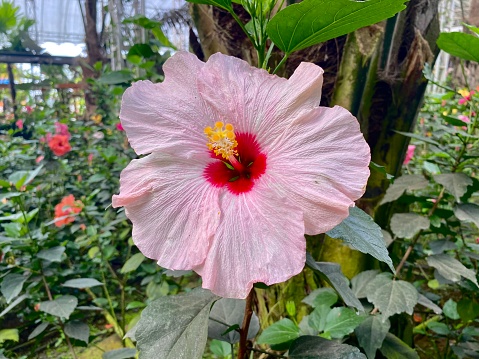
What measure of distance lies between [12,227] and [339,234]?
1.15 meters

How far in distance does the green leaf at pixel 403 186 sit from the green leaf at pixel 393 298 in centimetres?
24

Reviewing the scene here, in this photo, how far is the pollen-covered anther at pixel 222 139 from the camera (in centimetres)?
50

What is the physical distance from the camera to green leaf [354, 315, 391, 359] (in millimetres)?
860

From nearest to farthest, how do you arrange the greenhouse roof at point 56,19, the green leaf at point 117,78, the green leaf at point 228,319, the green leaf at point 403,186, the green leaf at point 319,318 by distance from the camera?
the green leaf at point 228,319
the green leaf at point 319,318
the green leaf at point 403,186
the green leaf at point 117,78
the greenhouse roof at point 56,19

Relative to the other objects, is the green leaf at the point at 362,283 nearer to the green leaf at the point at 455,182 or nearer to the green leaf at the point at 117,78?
the green leaf at the point at 455,182

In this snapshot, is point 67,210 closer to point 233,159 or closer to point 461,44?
point 233,159

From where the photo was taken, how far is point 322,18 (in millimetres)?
468

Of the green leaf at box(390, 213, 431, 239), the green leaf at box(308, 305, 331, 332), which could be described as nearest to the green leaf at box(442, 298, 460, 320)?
the green leaf at box(390, 213, 431, 239)

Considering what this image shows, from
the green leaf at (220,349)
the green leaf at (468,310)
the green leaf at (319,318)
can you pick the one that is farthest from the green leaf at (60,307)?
the green leaf at (468,310)

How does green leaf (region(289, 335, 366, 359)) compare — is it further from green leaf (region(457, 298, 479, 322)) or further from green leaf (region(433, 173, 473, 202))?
green leaf (region(457, 298, 479, 322))

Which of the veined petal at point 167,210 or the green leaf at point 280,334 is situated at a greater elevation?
the veined petal at point 167,210

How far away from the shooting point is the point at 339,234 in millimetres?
496

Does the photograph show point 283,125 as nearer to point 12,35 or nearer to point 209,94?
point 209,94

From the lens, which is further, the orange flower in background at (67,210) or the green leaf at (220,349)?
the orange flower in background at (67,210)
